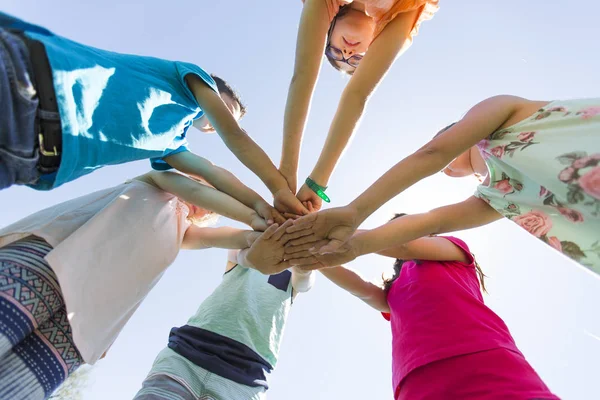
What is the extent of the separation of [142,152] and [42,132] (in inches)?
17.8

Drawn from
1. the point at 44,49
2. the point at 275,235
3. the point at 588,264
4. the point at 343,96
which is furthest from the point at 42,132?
→ the point at 588,264

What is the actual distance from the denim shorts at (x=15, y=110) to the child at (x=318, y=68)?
50.1 inches

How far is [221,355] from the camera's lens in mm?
2035

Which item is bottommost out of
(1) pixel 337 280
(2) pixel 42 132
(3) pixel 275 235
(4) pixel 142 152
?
(1) pixel 337 280

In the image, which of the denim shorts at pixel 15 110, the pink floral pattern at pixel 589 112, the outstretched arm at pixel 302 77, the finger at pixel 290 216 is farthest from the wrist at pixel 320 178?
the denim shorts at pixel 15 110

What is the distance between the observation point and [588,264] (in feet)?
4.06

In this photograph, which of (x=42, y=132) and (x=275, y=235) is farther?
(x=275, y=235)

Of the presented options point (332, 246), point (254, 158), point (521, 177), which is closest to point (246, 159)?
point (254, 158)

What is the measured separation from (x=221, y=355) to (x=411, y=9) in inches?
84.2

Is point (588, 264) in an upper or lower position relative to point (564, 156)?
lower

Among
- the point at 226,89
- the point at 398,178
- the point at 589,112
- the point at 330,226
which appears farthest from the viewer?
the point at 226,89

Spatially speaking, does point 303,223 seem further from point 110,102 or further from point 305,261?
point 110,102

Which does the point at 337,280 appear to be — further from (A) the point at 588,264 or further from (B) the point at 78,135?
(B) the point at 78,135

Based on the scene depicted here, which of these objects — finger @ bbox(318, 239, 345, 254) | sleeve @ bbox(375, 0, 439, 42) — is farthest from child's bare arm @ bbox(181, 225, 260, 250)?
sleeve @ bbox(375, 0, 439, 42)
